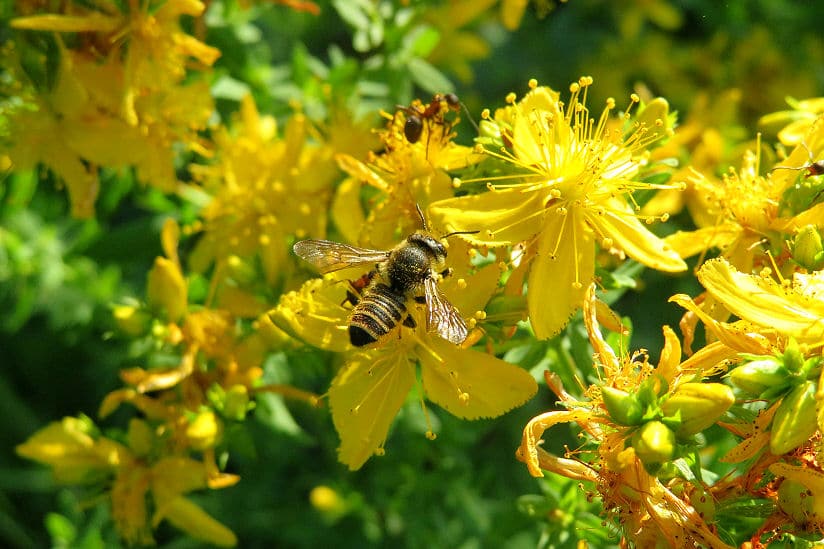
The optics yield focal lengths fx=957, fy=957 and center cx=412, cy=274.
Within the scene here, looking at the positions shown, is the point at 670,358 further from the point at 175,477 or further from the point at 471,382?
the point at 175,477

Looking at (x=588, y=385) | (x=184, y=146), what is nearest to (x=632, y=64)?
(x=184, y=146)

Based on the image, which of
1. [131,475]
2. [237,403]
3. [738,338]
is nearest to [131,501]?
[131,475]

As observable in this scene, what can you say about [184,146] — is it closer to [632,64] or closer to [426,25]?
[426,25]

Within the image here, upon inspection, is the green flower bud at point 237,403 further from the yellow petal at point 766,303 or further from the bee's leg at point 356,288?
the yellow petal at point 766,303

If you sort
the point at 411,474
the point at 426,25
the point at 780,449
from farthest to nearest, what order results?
the point at 426,25
the point at 411,474
the point at 780,449

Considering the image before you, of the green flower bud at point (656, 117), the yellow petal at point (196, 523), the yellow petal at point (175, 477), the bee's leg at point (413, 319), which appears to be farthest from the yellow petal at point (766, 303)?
the yellow petal at point (196, 523)
